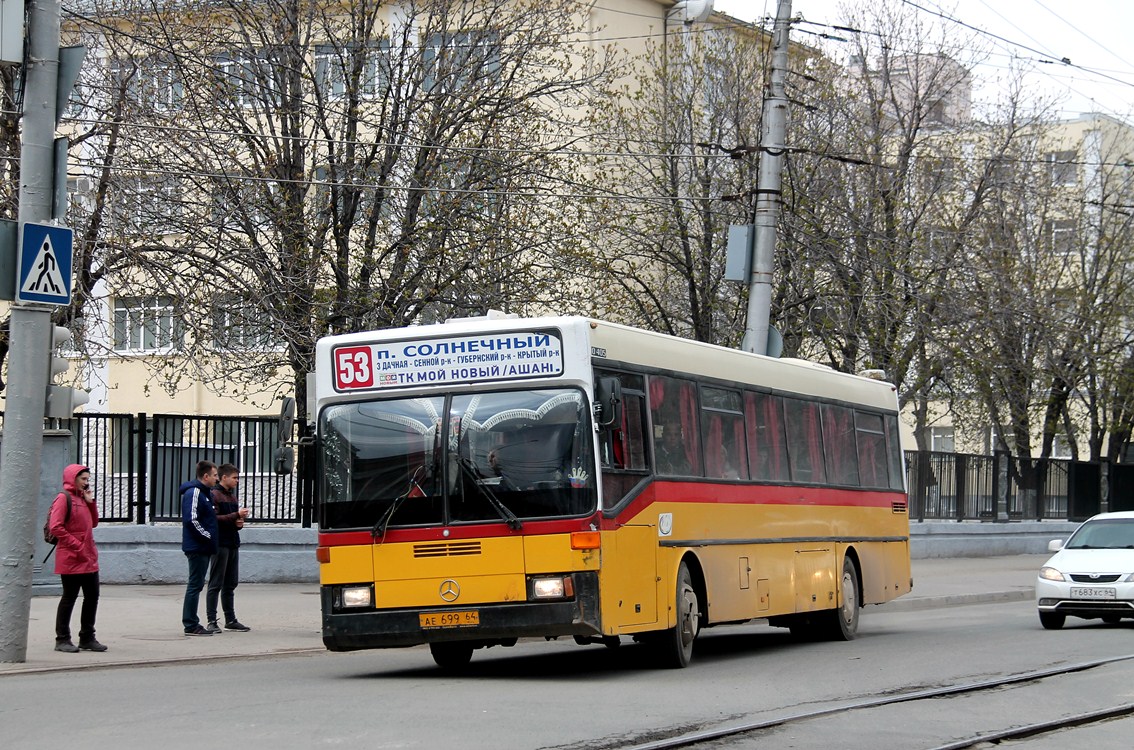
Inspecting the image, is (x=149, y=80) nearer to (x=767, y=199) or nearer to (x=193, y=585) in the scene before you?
(x=767, y=199)

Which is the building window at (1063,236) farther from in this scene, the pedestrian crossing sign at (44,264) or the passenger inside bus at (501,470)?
the pedestrian crossing sign at (44,264)

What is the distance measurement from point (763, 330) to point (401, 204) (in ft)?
22.3

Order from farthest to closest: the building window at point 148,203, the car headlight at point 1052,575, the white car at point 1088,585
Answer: the building window at point 148,203
the car headlight at point 1052,575
the white car at point 1088,585

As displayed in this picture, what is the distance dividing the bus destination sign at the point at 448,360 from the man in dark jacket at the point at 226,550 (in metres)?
4.41

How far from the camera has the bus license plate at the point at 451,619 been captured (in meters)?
12.4

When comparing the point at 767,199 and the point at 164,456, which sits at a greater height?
the point at 767,199

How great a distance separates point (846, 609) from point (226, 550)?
7.01m

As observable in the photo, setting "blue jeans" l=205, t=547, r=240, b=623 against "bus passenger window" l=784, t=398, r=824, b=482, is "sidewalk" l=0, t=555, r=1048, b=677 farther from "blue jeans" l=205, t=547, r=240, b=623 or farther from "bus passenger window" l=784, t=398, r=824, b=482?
"bus passenger window" l=784, t=398, r=824, b=482

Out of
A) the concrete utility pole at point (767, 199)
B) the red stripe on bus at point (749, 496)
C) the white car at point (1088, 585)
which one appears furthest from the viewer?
the concrete utility pole at point (767, 199)

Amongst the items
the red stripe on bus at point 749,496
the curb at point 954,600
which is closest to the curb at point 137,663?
the red stripe on bus at point 749,496

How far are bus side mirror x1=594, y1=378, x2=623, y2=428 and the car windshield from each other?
9583mm

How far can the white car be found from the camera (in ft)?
61.2

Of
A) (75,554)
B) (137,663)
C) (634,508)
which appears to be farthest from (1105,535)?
(75,554)

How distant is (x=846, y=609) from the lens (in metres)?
18.3
